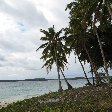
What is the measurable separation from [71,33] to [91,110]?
31.8m

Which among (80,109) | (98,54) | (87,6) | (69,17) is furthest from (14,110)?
(98,54)

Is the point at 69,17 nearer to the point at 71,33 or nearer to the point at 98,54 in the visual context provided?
the point at 71,33

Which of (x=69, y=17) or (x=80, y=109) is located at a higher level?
(x=69, y=17)

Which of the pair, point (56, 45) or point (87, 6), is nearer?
point (87, 6)

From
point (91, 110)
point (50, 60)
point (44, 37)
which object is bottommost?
point (91, 110)

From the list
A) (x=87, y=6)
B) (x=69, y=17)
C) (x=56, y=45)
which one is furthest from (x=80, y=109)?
(x=56, y=45)

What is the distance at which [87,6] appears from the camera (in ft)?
126

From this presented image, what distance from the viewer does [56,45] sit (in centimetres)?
6022

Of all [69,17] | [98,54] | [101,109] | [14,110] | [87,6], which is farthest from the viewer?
[98,54]

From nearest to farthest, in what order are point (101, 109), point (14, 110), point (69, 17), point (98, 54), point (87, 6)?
point (101, 109), point (14, 110), point (87, 6), point (69, 17), point (98, 54)

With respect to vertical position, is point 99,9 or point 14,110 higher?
point 99,9

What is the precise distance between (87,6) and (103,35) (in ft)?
59.3

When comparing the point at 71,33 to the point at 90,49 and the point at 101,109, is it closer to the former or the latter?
the point at 90,49

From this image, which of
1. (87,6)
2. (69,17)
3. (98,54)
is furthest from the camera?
(98,54)
